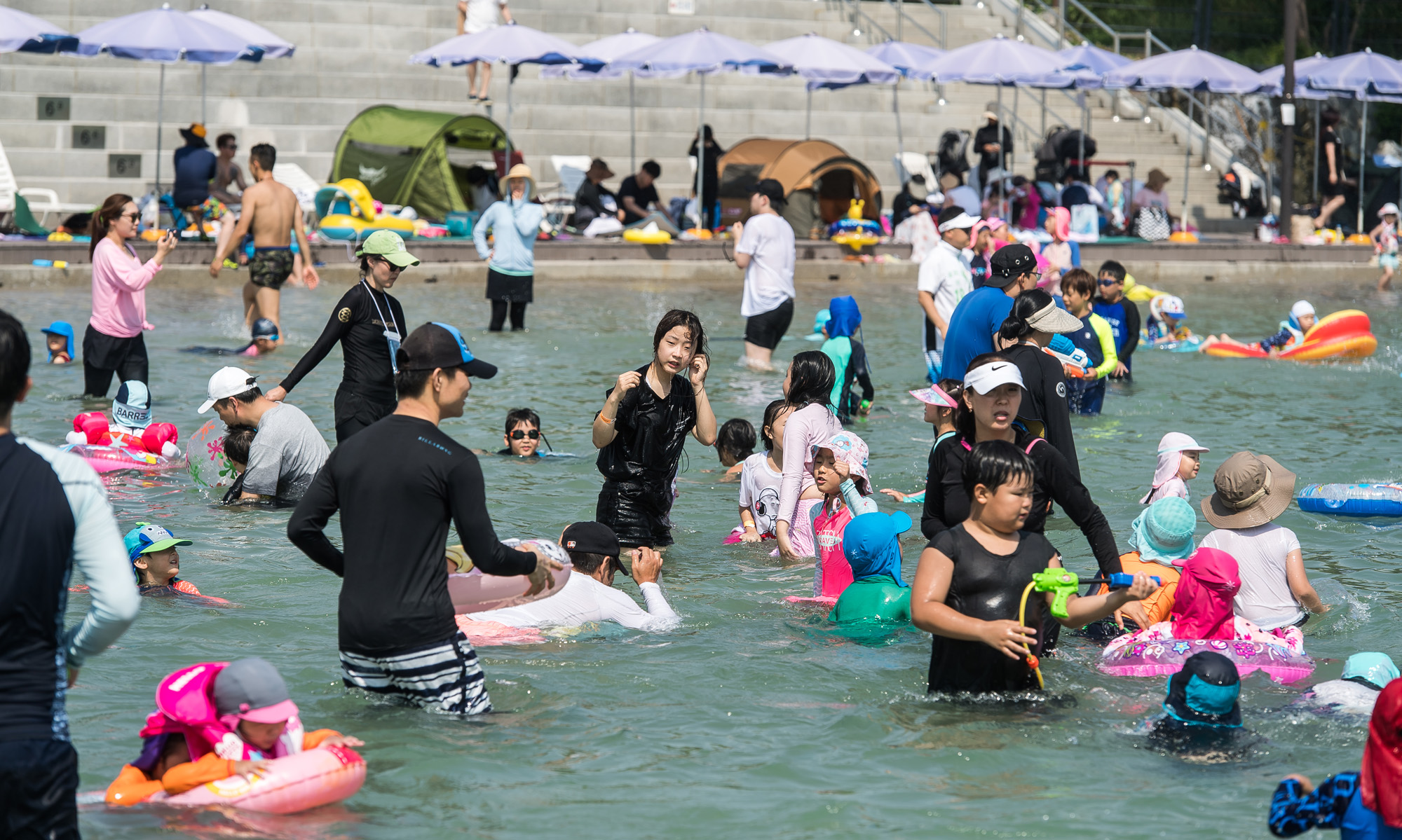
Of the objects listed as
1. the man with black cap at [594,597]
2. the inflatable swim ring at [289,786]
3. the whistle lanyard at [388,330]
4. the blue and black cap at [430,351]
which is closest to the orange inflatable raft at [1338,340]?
the whistle lanyard at [388,330]

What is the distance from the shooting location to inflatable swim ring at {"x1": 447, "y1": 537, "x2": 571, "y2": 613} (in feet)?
19.6

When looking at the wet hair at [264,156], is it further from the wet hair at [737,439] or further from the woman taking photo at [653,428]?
the woman taking photo at [653,428]

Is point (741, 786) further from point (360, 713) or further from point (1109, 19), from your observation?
point (1109, 19)

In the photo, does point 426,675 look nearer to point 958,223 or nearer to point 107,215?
point 107,215

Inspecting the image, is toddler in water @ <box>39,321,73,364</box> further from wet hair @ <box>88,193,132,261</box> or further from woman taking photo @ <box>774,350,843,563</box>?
woman taking photo @ <box>774,350,843,563</box>

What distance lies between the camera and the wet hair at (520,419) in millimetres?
10609

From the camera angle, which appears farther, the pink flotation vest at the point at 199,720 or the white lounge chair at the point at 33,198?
the white lounge chair at the point at 33,198

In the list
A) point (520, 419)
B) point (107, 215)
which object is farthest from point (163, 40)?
point (520, 419)

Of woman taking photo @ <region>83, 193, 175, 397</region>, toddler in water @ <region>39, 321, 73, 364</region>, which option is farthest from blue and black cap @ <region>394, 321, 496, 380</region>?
toddler in water @ <region>39, 321, 73, 364</region>

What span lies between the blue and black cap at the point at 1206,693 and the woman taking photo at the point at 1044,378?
133cm

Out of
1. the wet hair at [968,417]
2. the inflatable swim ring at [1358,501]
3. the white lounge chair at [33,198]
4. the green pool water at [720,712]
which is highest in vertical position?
the white lounge chair at [33,198]

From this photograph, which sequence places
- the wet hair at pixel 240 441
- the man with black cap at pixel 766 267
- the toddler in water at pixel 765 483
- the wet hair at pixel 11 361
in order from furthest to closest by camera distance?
1. the man with black cap at pixel 766 267
2. the wet hair at pixel 240 441
3. the toddler in water at pixel 765 483
4. the wet hair at pixel 11 361

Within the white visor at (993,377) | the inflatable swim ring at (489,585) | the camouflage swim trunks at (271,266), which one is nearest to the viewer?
the white visor at (993,377)

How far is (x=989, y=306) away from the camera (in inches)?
338
